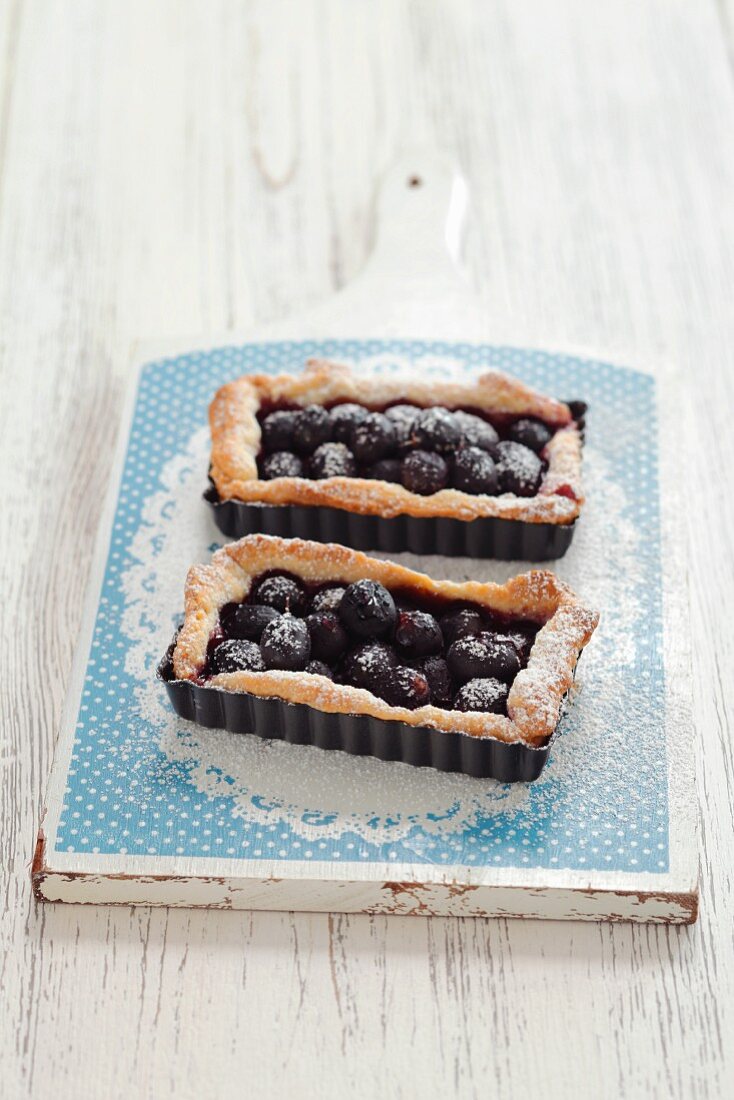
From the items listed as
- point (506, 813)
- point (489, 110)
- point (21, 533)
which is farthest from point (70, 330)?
point (506, 813)

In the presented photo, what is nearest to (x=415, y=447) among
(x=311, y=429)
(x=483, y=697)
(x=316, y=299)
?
(x=311, y=429)

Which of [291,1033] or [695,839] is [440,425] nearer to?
[695,839]

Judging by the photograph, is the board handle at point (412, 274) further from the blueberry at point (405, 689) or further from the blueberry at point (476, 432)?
the blueberry at point (405, 689)

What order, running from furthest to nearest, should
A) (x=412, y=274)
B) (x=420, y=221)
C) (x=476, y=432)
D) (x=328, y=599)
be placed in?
(x=420, y=221)
(x=412, y=274)
(x=476, y=432)
(x=328, y=599)

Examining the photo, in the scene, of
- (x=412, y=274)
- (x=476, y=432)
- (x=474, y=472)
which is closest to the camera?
(x=474, y=472)

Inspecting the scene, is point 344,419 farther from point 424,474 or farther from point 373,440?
point 424,474

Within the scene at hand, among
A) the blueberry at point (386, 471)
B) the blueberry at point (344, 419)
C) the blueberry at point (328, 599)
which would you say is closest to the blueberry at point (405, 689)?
the blueberry at point (328, 599)

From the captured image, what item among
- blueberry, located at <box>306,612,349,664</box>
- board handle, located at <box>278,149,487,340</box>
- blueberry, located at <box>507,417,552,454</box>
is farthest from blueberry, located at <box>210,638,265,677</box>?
board handle, located at <box>278,149,487,340</box>
